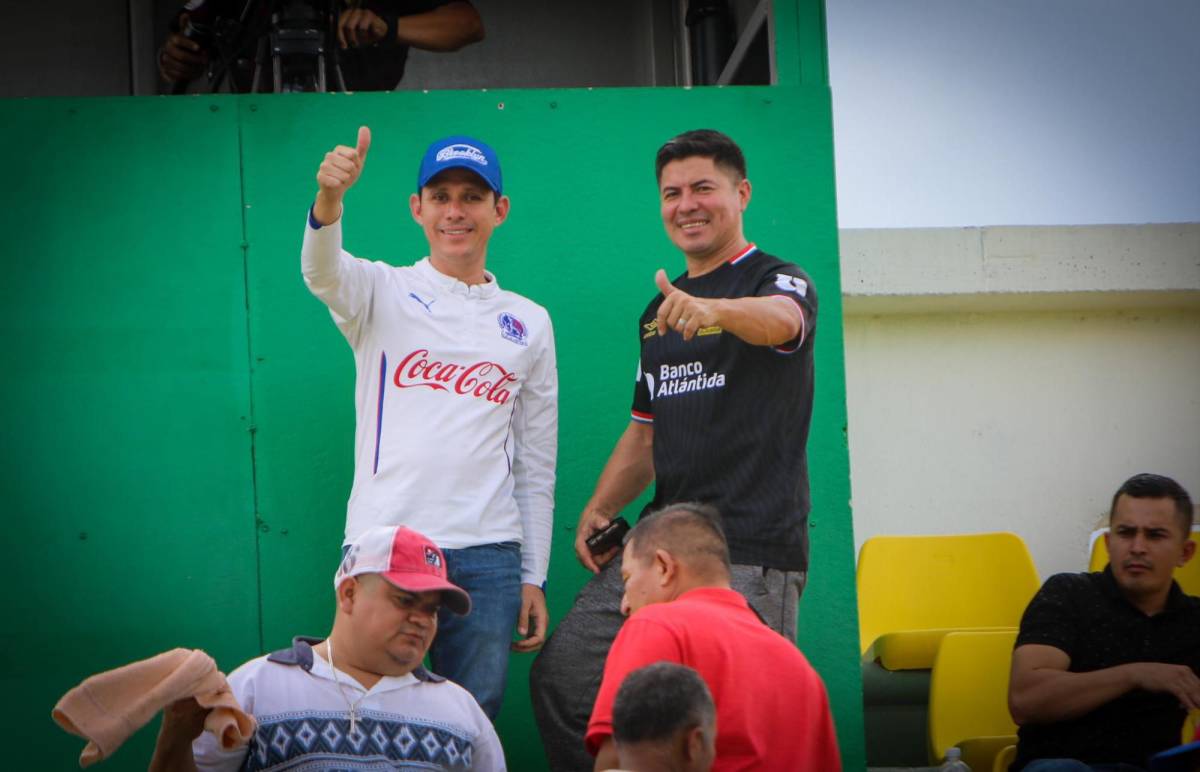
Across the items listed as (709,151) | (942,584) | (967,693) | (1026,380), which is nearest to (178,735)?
(709,151)

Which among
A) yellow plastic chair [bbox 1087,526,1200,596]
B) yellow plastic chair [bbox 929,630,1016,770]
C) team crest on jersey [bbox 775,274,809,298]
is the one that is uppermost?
team crest on jersey [bbox 775,274,809,298]

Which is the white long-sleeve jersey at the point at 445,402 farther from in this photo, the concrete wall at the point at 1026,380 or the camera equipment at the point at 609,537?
the concrete wall at the point at 1026,380

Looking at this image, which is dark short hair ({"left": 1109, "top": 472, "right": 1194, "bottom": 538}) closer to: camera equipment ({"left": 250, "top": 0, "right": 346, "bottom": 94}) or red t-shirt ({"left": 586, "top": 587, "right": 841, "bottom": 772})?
red t-shirt ({"left": 586, "top": 587, "right": 841, "bottom": 772})

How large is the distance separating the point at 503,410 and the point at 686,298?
731 millimetres

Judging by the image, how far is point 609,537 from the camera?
3.84m

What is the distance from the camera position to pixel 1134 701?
3.91 meters

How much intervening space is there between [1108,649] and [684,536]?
5.37 feet

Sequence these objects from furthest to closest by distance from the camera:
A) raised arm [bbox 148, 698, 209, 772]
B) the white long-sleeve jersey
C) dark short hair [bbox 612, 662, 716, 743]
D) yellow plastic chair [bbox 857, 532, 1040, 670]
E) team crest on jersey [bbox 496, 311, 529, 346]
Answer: yellow plastic chair [bbox 857, 532, 1040, 670] < team crest on jersey [bbox 496, 311, 529, 346] < the white long-sleeve jersey < raised arm [bbox 148, 698, 209, 772] < dark short hair [bbox 612, 662, 716, 743]

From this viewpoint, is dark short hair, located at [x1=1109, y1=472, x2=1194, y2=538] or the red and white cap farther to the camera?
dark short hair, located at [x1=1109, y1=472, x2=1194, y2=538]

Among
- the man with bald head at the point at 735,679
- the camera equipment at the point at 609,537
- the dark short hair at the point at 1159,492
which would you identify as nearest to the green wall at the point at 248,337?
the camera equipment at the point at 609,537

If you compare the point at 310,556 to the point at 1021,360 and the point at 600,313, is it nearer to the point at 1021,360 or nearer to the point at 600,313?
the point at 600,313

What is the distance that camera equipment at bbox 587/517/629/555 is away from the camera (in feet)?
12.5

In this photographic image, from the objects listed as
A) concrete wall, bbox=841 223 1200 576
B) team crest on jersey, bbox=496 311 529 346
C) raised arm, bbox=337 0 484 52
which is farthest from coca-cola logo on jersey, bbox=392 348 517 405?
concrete wall, bbox=841 223 1200 576

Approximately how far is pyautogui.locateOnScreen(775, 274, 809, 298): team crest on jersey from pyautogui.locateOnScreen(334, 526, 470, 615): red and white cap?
1.22 metres
